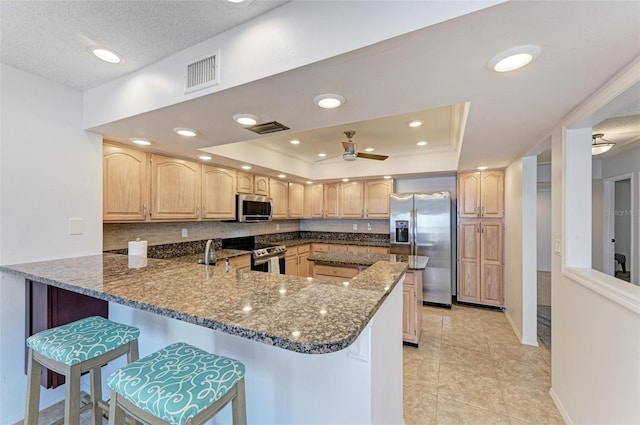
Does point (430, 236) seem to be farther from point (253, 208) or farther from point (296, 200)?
point (253, 208)

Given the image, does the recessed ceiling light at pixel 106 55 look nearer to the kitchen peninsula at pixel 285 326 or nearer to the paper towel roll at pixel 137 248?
the kitchen peninsula at pixel 285 326

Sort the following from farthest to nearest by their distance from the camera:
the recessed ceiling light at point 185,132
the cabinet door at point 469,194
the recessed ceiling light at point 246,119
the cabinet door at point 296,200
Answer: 1. the cabinet door at point 296,200
2. the cabinet door at point 469,194
3. the recessed ceiling light at point 185,132
4. the recessed ceiling light at point 246,119

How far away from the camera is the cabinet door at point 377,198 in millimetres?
4793

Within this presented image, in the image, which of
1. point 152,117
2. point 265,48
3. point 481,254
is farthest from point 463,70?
point 481,254

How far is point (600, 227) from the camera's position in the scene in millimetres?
4383

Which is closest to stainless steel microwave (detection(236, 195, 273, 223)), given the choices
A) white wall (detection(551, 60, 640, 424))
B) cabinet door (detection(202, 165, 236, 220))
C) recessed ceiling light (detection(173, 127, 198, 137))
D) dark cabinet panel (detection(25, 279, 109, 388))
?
cabinet door (detection(202, 165, 236, 220))

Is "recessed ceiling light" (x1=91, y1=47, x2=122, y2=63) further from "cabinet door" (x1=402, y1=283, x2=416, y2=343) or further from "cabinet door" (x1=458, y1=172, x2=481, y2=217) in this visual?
"cabinet door" (x1=458, y1=172, x2=481, y2=217)

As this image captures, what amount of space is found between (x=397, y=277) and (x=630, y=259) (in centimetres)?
511

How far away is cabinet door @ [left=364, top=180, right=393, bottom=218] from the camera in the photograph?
4.79 m

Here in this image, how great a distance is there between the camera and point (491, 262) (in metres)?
3.90

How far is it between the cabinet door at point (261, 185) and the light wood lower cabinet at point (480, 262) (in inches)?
126

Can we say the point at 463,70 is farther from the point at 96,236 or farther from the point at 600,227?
the point at 600,227

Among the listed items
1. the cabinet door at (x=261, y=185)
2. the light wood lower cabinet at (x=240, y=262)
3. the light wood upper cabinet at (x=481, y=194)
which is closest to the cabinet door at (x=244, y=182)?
the cabinet door at (x=261, y=185)

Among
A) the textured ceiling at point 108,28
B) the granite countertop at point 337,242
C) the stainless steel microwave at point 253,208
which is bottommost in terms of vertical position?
the granite countertop at point 337,242
